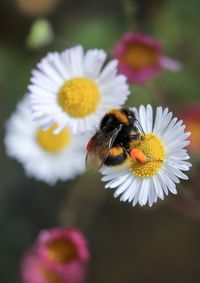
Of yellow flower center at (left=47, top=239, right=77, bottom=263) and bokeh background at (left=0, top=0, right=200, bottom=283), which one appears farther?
bokeh background at (left=0, top=0, right=200, bottom=283)

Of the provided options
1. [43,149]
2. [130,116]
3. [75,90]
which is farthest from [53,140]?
[130,116]

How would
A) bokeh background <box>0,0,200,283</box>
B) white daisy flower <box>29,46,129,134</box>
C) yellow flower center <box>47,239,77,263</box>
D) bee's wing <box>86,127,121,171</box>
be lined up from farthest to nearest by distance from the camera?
bokeh background <box>0,0,200,283</box>, yellow flower center <box>47,239,77,263</box>, white daisy flower <box>29,46,129,134</box>, bee's wing <box>86,127,121,171</box>

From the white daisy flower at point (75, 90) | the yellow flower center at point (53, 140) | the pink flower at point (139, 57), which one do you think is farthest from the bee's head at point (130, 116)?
the yellow flower center at point (53, 140)

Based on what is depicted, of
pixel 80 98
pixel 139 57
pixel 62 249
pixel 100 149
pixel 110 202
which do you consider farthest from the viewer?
pixel 110 202

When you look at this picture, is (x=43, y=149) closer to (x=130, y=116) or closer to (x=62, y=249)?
(x=62, y=249)

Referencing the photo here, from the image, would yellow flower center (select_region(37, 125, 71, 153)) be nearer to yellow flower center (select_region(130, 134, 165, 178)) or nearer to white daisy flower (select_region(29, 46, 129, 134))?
white daisy flower (select_region(29, 46, 129, 134))

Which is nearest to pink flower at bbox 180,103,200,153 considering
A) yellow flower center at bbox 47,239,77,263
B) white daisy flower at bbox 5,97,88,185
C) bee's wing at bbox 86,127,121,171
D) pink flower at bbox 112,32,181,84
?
pink flower at bbox 112,32,181,84
